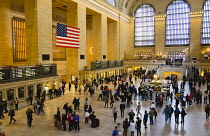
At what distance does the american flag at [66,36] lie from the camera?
2036 centimetres

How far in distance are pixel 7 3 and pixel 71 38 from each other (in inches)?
315

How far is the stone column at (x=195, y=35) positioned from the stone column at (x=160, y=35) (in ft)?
20.0

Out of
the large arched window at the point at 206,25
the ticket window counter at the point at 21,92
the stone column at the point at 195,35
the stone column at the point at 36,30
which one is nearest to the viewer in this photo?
the ticket window counter at the point at 21,92

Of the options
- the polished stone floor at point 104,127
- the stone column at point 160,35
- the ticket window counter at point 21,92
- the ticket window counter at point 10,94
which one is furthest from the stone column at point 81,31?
the stone column at point 160,35

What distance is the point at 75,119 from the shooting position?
9.89 meters

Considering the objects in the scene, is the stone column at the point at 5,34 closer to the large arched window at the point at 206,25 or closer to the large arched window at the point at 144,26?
the large arched window at the point at 144,26

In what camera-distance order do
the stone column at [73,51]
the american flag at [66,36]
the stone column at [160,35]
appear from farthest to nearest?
the stone column at [160,35] < the stone column at [73,51] < the american flag at [66,36]

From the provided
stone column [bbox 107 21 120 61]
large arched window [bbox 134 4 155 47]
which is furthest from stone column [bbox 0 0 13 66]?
large arched window [bbox 134 4 155 47]

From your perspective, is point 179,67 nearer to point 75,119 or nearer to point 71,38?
point 71,38

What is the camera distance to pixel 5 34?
20766 mm

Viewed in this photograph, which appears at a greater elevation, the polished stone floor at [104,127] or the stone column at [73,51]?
the stone column at [73,51]

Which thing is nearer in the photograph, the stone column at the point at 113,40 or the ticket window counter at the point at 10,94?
the ticket window counter at the point at 10,94

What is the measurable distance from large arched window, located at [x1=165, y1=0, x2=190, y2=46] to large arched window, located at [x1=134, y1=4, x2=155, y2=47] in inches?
145

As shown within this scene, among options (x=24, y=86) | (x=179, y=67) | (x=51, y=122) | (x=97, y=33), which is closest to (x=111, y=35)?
(x=97, y=33)
